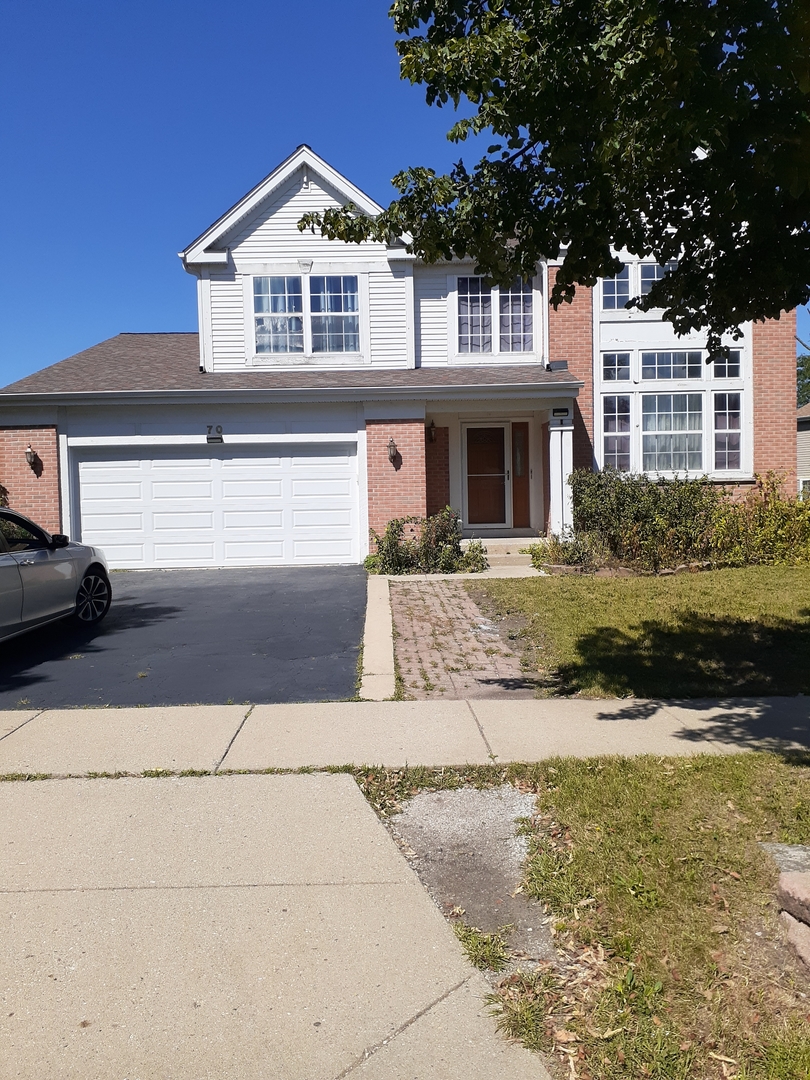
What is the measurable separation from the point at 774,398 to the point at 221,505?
10861 mm

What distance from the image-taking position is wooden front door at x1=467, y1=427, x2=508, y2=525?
18.2 metres

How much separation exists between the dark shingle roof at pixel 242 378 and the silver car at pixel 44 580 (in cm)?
561

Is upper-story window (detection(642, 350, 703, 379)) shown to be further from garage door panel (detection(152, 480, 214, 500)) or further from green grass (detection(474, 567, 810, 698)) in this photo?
garage door panel (detection(152, 480, 214, 500))

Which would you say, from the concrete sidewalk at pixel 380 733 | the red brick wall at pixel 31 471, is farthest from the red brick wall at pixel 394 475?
the concrete sidewalk at pixel 380 733

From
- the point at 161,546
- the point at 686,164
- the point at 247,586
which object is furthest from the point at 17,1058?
the point at 161,546

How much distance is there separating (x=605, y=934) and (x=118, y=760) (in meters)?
3.49

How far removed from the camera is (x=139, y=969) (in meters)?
3.36

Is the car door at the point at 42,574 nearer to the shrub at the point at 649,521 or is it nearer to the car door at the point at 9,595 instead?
the car door at the point at 9,595

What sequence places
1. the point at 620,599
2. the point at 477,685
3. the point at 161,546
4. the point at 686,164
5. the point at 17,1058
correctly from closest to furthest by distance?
the point at 17,1058, the point at 686,164, the point at 477,685, the point at 620,599, the point at 161,546

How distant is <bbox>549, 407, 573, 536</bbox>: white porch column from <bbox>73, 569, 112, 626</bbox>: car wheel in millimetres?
8211

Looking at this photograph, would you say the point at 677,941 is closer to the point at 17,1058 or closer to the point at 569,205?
the point at 17,1058

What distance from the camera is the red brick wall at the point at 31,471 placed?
15461mm

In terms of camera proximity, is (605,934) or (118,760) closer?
(605,934)

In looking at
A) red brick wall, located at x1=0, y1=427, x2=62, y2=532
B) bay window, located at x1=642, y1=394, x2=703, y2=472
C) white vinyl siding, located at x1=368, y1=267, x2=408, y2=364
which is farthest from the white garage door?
bay window, located at x1=642, y1=394, x2=703, y2=472
